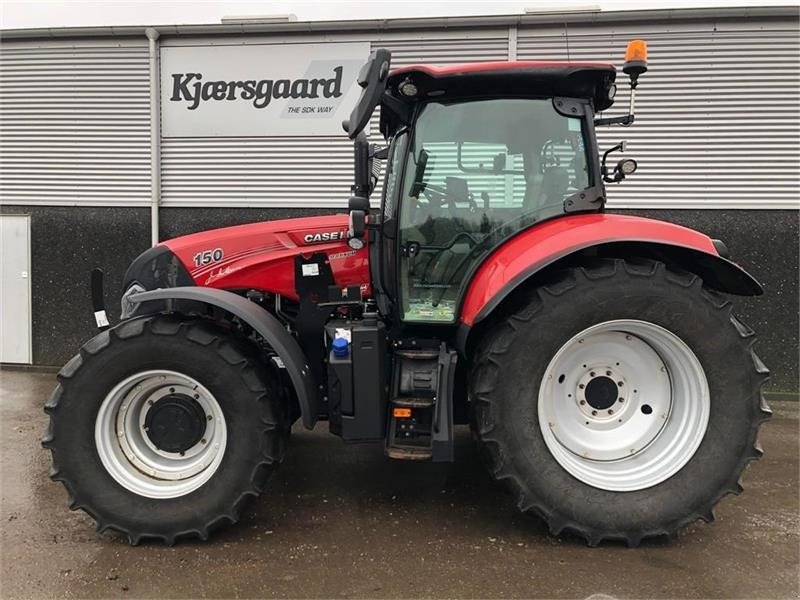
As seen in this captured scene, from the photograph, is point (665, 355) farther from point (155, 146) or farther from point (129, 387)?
point (155, 146)

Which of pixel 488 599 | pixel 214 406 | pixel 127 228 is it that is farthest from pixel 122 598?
pixel 127 228

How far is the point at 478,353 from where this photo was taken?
271cm

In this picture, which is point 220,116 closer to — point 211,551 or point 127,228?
point 127,228

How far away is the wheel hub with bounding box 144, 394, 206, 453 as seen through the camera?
2691 mm

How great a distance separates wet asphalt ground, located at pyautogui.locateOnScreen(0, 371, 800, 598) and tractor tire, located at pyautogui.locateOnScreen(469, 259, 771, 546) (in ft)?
0.68

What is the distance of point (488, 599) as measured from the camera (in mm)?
2246

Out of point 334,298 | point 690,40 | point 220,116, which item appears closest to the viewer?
point 334,298

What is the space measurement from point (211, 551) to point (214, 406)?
0.67m

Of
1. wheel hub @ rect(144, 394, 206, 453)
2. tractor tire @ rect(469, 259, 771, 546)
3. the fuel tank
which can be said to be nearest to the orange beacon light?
Answer: tractor tire @ rect(469, 259, 771, 546)

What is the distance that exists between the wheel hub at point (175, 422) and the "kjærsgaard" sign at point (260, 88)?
13.0 feet

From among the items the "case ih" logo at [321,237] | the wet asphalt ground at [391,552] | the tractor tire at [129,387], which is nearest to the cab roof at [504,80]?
the "case ih" logo at [321,237]

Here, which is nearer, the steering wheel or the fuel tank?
the steering wheel

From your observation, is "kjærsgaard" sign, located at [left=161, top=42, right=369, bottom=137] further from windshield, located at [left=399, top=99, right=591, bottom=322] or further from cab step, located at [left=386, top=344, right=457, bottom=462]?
cab step, located at [left=386, top=344, right=457, bottom=462]

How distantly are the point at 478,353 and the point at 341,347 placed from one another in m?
0.68
